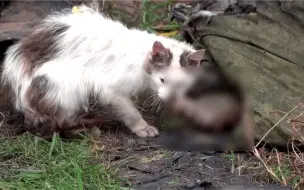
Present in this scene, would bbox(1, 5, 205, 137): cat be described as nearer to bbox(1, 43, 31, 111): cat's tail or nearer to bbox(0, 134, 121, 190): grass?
bbox(1, 43, 31, 111): cat's tail

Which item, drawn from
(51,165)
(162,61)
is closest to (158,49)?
(162,61)

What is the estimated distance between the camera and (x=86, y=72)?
14.0ft

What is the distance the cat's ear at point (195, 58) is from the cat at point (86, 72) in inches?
1.5

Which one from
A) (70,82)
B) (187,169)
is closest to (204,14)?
(70,82)

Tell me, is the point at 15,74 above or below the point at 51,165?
above

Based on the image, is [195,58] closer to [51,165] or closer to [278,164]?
[278,164]

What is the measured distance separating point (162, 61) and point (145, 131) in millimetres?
525

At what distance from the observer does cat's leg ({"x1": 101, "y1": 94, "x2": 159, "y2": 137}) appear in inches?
167

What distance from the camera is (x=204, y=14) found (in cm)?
477

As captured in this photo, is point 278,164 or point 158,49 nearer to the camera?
point 278,164

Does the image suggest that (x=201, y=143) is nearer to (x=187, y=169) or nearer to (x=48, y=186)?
(x=187, y=169)

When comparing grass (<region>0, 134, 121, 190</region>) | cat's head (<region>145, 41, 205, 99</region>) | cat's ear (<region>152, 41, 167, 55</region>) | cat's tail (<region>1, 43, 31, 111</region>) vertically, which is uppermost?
cat's ear (<region>152, 41, 167, 55</region>)

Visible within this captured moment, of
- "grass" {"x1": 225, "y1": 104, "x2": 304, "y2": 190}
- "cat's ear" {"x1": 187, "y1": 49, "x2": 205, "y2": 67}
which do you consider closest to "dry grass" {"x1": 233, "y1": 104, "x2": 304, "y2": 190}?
"grass" {"x1": 225, "y1": 104, "x2": 304, "y2": 190}

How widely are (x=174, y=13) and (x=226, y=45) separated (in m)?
0.95
